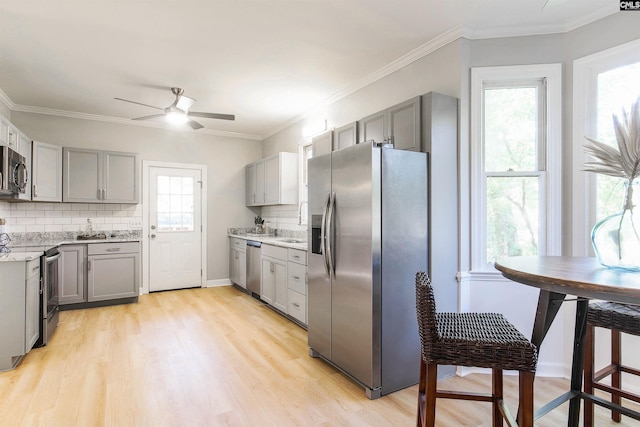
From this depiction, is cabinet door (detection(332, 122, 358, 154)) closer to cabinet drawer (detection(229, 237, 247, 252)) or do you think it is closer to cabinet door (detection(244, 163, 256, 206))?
cabinet drawer (detection(229, 237, 247, 252))

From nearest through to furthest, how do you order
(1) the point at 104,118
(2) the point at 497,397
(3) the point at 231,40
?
1. (2) the point at 497,397
2. (3) the point at 231,40
3. (1) the point at 104,118

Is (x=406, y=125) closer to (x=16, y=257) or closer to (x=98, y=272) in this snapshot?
(x=16, y=257)

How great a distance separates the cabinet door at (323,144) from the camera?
3.79 metres

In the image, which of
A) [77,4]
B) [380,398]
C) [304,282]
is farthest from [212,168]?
[380,398]

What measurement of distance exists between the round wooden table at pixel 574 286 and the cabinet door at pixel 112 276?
15.5 ft

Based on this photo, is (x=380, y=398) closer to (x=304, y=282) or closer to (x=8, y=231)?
(x=304, y=282)

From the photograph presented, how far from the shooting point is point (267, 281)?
4539mm

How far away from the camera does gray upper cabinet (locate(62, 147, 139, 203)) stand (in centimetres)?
473

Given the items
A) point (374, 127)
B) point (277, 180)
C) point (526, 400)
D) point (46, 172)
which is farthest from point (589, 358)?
point (46, 172)

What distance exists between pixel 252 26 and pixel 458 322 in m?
2.57

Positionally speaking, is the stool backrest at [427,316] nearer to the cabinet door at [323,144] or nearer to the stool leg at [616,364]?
the stool leg at [616,364]

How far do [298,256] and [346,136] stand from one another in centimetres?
136

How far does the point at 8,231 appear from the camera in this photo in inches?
177

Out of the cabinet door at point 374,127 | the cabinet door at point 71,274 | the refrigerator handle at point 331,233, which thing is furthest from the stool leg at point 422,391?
the cabinet door at point 71,274
